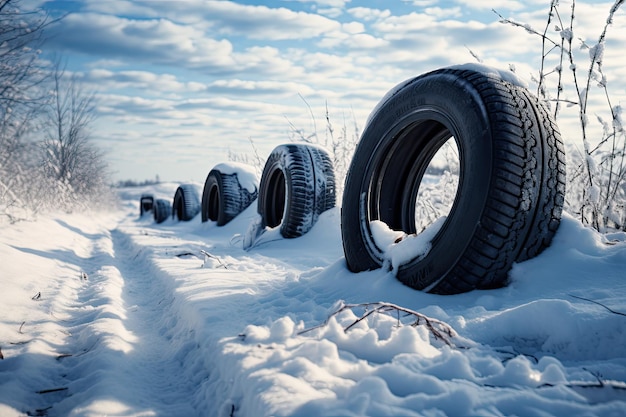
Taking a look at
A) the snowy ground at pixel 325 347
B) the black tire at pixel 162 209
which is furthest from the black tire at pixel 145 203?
the snowy ground at pixel 325 347

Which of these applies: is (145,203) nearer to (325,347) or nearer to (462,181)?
(462,181)

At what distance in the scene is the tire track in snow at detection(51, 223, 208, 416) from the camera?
1.81 metres

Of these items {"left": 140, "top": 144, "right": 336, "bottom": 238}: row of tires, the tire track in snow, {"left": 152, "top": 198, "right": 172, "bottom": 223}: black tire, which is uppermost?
{"left": 140, "top": 144, "right": 336, "bottom": 238}: row of tires

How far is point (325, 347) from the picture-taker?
5.57 ft

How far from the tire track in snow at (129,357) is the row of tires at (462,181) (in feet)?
4.69

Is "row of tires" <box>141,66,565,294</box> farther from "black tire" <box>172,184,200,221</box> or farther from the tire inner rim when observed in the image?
"black tire" <box>172,184,200,221</box>

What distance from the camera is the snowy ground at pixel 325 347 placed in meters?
1.38

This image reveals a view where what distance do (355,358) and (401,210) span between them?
7.55 ft

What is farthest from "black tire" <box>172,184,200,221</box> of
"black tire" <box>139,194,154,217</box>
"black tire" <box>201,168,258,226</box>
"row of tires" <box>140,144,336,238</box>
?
"black tire" <box>139,194,154,217</box>

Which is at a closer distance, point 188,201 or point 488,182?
point 488,182

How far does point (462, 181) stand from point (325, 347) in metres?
1.49

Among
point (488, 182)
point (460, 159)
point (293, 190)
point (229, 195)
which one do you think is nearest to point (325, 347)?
point (488, 182)

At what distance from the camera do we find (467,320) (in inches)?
84.8

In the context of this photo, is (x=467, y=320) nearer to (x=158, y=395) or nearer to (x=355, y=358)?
(x=355, y=358)
